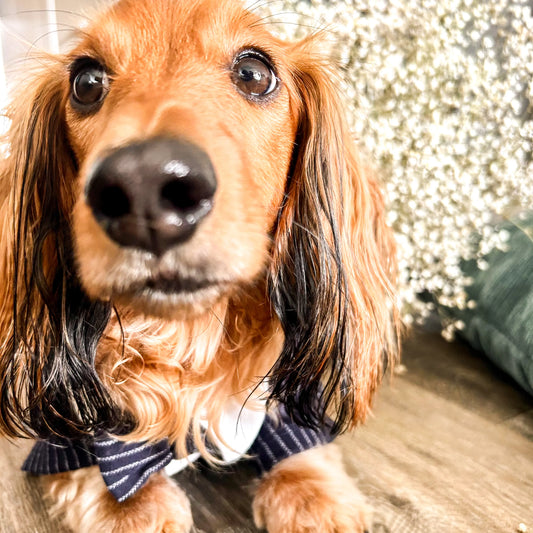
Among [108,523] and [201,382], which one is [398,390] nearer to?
[201,382]

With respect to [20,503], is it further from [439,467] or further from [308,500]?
[439,467]

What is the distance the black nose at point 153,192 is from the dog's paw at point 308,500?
0.61m

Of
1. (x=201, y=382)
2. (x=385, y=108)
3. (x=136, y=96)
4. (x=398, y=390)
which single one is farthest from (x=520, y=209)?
(x=136, y=96)

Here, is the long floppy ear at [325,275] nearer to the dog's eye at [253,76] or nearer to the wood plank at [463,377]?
the dog's eye at [253,76]

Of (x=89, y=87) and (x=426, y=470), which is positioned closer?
(x=89, y=87)

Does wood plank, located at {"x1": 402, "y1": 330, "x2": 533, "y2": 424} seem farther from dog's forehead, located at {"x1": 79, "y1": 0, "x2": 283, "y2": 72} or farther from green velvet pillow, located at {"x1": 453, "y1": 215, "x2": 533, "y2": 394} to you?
dog's forehead, located at {"x1": 79, "y1": 0, "x2": 283, "y2": 72}

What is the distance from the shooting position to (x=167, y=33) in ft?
2.87

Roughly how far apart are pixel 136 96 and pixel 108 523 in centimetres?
73

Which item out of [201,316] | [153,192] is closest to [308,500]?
[201,316]

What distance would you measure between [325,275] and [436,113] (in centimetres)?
78

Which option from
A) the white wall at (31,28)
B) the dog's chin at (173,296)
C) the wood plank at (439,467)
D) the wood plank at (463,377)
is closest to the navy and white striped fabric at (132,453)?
the wood plank at (439,467)

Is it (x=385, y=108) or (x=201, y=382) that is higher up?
(x=385, y=108)

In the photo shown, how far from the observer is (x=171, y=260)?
24.7 inches

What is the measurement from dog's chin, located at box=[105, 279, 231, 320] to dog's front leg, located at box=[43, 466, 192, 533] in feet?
1.53
